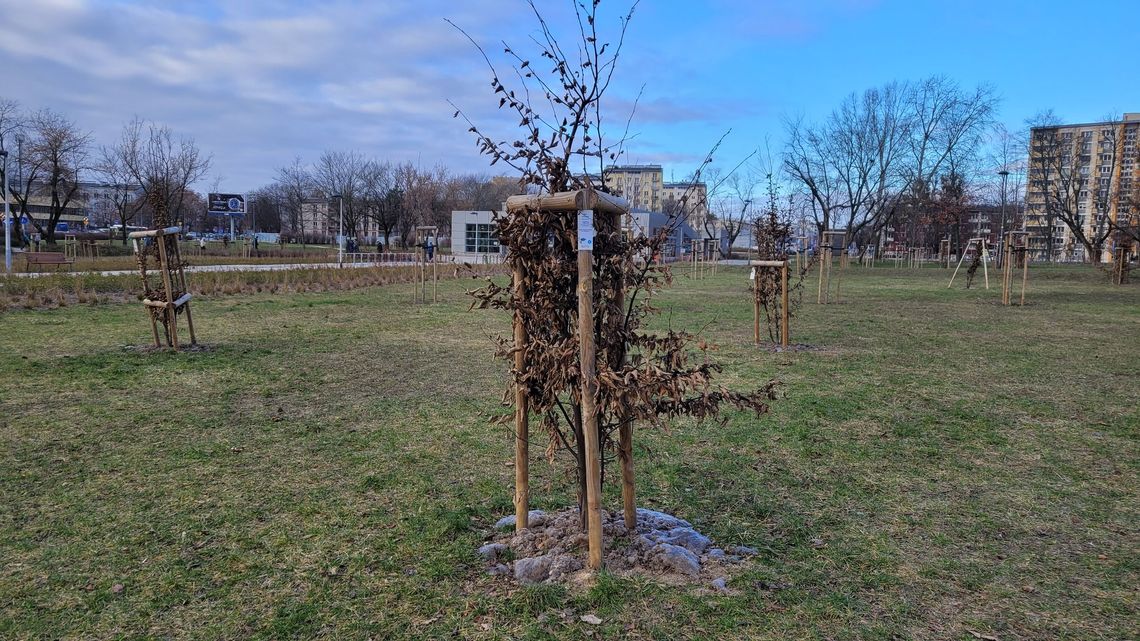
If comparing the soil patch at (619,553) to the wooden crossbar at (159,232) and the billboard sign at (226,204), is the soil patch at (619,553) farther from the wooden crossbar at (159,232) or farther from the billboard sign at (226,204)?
the billboard sign at (226,204)

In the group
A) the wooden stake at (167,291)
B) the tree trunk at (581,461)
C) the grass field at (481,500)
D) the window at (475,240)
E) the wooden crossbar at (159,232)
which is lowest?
the grass field at (481,500)

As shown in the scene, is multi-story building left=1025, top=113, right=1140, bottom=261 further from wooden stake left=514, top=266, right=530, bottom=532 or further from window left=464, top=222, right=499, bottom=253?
window left=464, top=222, right=499, bottom=253

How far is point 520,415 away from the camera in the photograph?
3.34m

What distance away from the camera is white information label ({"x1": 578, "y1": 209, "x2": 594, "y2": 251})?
282 cm

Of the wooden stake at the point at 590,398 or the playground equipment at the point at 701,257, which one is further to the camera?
the playground equipment at the point at 701,257

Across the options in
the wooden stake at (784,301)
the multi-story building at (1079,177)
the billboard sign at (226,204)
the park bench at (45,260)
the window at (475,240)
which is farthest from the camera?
the window at (475,240)

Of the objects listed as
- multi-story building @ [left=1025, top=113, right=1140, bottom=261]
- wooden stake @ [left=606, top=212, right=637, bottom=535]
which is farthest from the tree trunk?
multi-story building @ [left=1025, top=113, right=1140, bottom=261]

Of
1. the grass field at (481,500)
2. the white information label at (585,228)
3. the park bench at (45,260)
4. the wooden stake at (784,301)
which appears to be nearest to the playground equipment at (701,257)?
the wooden stake at (784,301)

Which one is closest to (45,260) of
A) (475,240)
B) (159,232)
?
(159,232)

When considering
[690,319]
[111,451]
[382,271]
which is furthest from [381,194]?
[111,451]

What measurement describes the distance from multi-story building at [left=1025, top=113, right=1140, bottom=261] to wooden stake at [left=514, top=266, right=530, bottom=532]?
28923mm

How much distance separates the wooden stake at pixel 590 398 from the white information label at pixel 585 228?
0.04 metres

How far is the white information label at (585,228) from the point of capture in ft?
9.25

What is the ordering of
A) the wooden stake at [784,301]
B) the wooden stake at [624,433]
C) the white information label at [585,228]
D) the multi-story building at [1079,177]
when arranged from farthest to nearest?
1. the multi-story building at [1079,177]
2. the wooden stake at [784,301]
3. the wooden stake at [624,433]
4. the white information label at [585,228]
